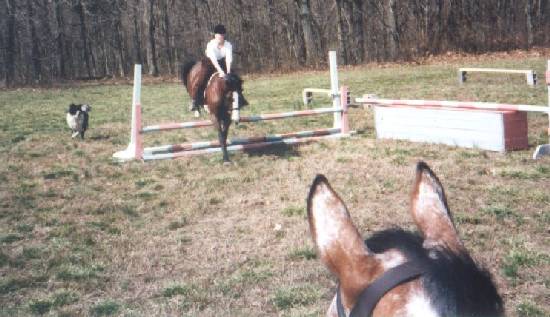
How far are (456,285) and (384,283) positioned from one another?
0.14 meters

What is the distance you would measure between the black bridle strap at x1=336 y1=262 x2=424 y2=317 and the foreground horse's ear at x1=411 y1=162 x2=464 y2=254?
0.15 metres

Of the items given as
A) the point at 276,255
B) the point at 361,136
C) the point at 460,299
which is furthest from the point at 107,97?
the point at 460,299

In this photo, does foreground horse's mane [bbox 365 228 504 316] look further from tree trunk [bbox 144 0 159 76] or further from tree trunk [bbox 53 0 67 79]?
tree trunk [bbox 53 0 67 79]

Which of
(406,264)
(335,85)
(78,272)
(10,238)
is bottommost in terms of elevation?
(78,272)

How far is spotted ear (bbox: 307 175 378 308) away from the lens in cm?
127

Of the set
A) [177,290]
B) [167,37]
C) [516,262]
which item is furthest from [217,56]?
[167,37]

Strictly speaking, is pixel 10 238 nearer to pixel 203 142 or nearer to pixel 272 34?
pixel 203 142

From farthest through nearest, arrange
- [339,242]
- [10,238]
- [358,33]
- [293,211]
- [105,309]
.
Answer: [358,33]
[293,211]
[10,238]
[105,309]
[339,242]

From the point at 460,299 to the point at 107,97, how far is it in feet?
76.0

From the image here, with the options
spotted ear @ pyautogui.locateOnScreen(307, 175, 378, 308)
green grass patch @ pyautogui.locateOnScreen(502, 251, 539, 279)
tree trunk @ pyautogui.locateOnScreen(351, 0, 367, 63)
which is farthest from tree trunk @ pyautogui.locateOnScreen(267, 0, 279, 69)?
spotted ear @ pyautogui.locateOnScreen(307, 175, 378, 308)

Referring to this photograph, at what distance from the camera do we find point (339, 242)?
4.16 feet

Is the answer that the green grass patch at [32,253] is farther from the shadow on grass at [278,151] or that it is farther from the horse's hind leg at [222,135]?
the shadow on grass at [278,151]

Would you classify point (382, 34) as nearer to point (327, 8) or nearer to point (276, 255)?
point (327, 8)

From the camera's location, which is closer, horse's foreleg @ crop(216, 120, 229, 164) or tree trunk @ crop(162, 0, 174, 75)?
horse's foreleg @ crop(216, 120, 229, 164)
